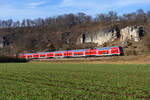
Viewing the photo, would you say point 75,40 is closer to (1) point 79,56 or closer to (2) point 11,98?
(1) point 79,56

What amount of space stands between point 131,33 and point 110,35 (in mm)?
14412

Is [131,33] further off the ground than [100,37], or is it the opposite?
[131,33]

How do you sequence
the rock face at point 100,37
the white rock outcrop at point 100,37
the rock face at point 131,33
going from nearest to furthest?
the rock face at point 131,33, the rock face at point 100,37, the white rock outcrop at point 100,37

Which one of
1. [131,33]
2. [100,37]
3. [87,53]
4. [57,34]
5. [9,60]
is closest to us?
[87,53]

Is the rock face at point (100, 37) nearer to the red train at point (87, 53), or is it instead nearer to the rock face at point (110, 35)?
the rock face at point (110, 35)

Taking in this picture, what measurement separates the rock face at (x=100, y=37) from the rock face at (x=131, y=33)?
18.1 ft

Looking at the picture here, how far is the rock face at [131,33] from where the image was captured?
4141 inches

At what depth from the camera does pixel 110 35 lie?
120938 millimetres

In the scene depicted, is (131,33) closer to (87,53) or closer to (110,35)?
(110,35)

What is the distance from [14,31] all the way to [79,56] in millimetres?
134920

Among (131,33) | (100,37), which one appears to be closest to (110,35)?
(100,37)

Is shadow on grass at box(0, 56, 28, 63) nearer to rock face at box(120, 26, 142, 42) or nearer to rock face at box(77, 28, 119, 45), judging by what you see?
rock face at box(77, 28, 119, 45)

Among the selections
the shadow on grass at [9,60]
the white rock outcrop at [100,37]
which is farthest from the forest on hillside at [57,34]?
the shadow on grass at [9,60]

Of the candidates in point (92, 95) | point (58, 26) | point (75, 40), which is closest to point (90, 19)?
point (58, 26)
